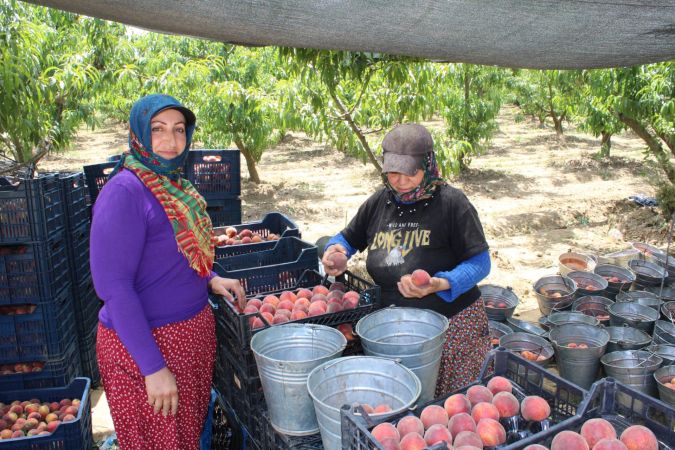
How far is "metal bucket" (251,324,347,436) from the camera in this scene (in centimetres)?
166

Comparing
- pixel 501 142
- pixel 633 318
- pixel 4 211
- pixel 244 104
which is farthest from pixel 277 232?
pixel 501 142

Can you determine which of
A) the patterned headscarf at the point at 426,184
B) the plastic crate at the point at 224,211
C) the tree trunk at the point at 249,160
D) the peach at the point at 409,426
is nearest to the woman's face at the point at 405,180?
the patterned headscarf at the point at 426,184

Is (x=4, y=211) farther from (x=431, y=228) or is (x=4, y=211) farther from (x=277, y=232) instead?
(x=431, y=228)

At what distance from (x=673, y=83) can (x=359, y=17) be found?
6445 mm

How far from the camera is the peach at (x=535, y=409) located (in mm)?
1565

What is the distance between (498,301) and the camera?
4.70 metres

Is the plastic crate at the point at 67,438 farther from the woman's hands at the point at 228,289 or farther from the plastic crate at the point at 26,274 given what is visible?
the woman's hands at the point at 228,289

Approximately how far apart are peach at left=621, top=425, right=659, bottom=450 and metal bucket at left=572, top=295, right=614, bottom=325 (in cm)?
358

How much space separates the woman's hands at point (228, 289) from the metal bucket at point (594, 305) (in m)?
3.44

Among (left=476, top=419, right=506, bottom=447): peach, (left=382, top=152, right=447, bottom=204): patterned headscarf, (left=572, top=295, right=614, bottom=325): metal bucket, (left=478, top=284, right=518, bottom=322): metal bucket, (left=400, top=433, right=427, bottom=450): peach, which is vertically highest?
(left=382, top=152, right=447, bottom=204): patterned headscarf

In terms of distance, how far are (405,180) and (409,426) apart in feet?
3.68

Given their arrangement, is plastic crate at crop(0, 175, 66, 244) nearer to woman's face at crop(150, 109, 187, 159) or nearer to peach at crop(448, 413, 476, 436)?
woman's face at crop(150, 109, 187, 159)

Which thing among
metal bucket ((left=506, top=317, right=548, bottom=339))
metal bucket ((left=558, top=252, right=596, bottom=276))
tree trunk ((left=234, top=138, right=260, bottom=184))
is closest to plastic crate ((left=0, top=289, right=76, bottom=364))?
metal bucket ((left=506, top=317, right=548, bottom=339))

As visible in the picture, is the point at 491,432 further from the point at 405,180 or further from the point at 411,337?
Result: the point at 405,180
